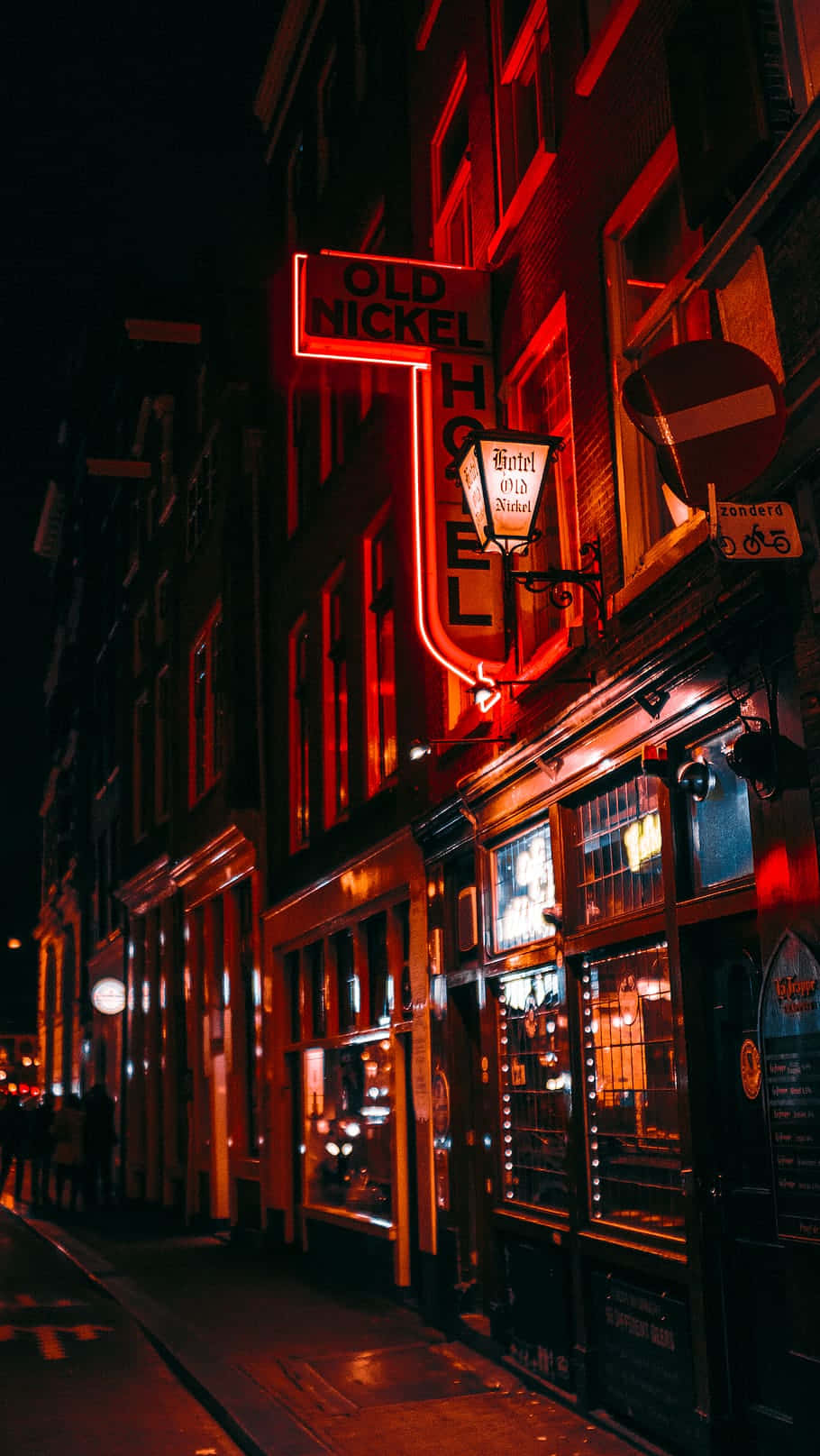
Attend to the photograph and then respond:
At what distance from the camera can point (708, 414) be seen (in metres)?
6.62

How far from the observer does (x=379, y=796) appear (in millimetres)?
14156

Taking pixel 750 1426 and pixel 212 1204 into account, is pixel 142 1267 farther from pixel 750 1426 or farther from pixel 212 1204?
pixel 750 1426

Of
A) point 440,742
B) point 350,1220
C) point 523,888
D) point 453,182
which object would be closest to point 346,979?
point 350,1220

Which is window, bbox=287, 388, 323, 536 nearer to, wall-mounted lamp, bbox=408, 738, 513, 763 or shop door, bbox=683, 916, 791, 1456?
wall-mounted lamp, bbox=408, 738, 513, 763

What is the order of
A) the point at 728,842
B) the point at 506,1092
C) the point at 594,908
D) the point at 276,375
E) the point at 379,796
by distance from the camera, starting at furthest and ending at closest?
the point at 276,375, the point at 379,796, the point at 506,1092, the point at 594,908, the point at 728,842

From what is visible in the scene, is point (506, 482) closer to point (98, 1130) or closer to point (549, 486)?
point (549, 486)

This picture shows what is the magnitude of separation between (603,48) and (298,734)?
10.0 metres

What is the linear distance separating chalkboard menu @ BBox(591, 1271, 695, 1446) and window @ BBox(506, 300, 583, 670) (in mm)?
3961

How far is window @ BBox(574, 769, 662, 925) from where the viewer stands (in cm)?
833

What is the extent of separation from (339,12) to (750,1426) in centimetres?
1567

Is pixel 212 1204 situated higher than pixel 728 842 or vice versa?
pixel 728 842

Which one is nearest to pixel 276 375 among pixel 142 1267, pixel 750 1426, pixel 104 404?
pixel 142 1267

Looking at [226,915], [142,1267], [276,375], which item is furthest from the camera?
[226,915]

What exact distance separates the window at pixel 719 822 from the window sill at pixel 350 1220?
6.77 m
